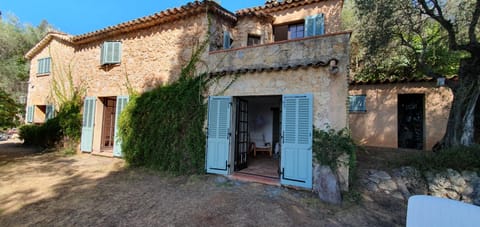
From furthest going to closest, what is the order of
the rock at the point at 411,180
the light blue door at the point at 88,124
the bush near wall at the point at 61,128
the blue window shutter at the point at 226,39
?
the bush near wall at the point at 61,128, the light blue door at the point at 88,124, the blue window shutter at the point at 226,39, the rock at the point at 411,180

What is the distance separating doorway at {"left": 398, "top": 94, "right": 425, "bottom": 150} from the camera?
1061cm

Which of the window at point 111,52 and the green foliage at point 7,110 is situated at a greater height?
the window at point 111,52

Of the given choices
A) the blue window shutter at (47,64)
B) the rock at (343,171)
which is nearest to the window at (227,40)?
the rock at (343,171)

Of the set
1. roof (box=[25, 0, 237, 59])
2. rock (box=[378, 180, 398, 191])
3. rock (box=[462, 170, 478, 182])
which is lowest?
rock (box=[378, 180, 398, 191])

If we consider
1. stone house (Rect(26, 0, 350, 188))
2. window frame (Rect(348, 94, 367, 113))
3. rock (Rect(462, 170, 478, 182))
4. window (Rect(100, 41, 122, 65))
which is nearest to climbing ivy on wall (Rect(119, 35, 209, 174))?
stone house (Rect(26, 0, 350, 188))

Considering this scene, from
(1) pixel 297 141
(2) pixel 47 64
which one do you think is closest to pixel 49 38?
(2) pixel 47 64

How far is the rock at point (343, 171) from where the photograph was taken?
5.25m

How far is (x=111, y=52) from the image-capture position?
9.43 m

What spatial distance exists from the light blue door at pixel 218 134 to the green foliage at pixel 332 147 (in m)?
2.66

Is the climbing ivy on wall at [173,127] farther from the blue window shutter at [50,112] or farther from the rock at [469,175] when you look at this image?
the rock at [469,175]

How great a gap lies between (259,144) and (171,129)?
16.1ft

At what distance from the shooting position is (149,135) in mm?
7691

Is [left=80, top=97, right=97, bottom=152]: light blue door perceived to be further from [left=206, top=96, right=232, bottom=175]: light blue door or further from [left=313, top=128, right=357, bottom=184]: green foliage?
[left=313, top=128, right=357, bottom=184]: green foliage

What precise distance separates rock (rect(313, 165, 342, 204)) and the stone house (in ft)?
0.86
